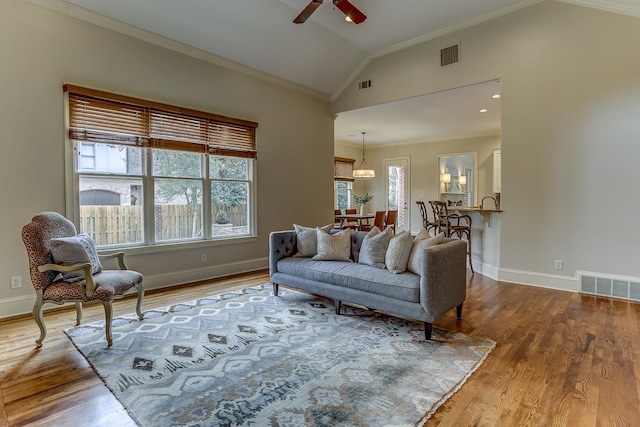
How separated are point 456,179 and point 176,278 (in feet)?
27.1

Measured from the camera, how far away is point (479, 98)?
5547 mm

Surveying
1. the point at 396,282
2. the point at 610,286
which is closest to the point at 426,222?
the point at 610,286

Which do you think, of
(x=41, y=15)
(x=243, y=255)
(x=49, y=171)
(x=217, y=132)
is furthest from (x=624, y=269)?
(x=41, y=15)

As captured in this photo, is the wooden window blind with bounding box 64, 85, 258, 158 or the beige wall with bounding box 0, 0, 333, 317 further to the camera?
the wooden window blind with bounding box 64, 85, 258, 158

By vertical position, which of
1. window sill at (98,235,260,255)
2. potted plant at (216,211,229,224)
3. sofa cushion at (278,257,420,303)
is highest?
potted plant at (216,211,229,224)

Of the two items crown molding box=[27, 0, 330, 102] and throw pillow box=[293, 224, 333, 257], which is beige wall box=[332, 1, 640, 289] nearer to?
throw pillow box=[293, 224, 333, 257]

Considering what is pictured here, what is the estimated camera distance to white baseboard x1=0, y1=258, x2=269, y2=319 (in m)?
3.32

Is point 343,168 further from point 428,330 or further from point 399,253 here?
point 428,330

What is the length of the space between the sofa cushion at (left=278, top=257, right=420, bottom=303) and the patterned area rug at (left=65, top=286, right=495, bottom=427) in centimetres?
36

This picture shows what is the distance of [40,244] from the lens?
8.86 feet

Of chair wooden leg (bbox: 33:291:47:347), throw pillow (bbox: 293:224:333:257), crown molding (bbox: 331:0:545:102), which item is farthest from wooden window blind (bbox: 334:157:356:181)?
chair wooden leg (bbox: 33:291:47:347)

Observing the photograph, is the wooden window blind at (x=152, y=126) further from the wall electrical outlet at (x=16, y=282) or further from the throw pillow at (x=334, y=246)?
the throw pillow at (x=334, y=246)

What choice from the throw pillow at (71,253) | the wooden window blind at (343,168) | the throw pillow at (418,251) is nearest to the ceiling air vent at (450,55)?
the throw pillow at (418,251)

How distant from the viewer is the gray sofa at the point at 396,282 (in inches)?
105
